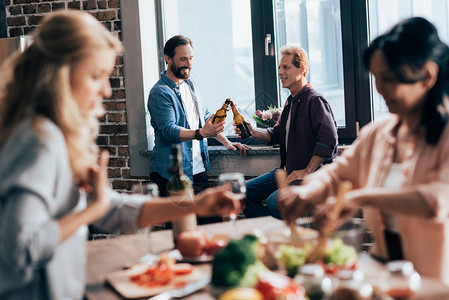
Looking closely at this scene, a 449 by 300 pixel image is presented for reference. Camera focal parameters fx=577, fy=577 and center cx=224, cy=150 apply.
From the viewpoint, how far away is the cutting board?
4.94 ft

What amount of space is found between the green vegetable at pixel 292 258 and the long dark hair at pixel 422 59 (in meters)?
0.52

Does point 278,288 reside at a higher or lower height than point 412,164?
lower

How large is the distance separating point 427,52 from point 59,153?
1.04 meters

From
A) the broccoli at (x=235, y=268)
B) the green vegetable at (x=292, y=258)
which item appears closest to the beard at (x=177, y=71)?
the green vegetable at (x=292, y=258)

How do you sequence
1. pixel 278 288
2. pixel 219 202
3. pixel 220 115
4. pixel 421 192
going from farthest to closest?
pixel 220 115, pixel 219 202, pixel 421 192, pixel 278 288

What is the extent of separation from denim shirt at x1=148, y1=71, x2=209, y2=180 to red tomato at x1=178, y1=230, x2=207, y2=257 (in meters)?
2.00

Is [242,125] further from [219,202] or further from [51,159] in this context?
[51,159]

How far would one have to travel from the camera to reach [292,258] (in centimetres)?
142

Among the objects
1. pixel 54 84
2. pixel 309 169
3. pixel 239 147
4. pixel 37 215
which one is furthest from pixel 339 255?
pixel 239 147

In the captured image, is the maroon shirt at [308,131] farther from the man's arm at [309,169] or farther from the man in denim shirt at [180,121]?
the man in denim shirt at [180,121]

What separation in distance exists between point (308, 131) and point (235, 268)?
241cm

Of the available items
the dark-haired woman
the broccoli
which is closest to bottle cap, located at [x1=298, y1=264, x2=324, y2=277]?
the broccoli

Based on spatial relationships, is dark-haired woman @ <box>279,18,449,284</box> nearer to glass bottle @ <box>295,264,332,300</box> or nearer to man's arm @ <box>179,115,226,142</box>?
glass bottle @ <box>295,264,332,300</box>

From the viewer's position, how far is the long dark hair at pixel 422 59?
5.36 feet
